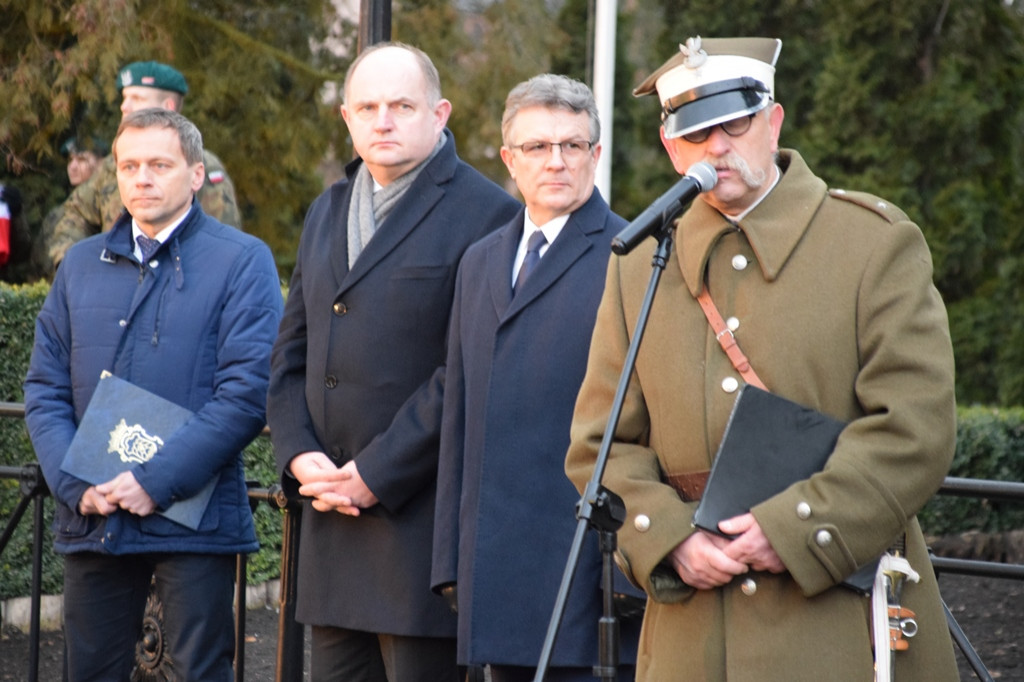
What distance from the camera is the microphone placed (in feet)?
9.44

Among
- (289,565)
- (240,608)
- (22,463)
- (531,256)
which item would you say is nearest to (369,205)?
(531,256)

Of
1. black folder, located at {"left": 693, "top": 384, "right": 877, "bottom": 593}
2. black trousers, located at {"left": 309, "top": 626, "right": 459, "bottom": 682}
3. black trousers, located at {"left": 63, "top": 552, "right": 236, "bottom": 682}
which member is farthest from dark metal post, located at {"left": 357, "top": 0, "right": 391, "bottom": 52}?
black folder, located at {"left": 693, "top": 384, "right": 877, "bottom": 593}

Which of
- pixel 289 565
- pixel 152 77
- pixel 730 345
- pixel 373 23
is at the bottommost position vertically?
pixel 289 565

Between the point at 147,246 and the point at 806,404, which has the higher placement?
the point at 147,246

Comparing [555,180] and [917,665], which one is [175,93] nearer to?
[555,180]

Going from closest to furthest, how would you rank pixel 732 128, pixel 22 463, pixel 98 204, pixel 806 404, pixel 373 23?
1. pixel 806 404
2. pixel 732 128
3. pixel 373 23
4. pixel 98 204
5. pixel 22 463

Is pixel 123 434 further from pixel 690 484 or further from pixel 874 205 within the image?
pixel 874 205

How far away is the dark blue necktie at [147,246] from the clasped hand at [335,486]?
942 millimetres

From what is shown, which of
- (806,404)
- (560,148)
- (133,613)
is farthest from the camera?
(133,613)

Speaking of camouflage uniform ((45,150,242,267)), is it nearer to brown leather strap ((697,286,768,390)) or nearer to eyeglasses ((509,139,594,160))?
eyeglasses ((509,139,594,160))

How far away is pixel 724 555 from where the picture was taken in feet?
9.76

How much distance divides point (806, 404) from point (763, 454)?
0.48 feet

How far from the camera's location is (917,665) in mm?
2961

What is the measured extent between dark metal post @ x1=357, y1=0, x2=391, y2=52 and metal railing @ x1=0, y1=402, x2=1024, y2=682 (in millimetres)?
1626
